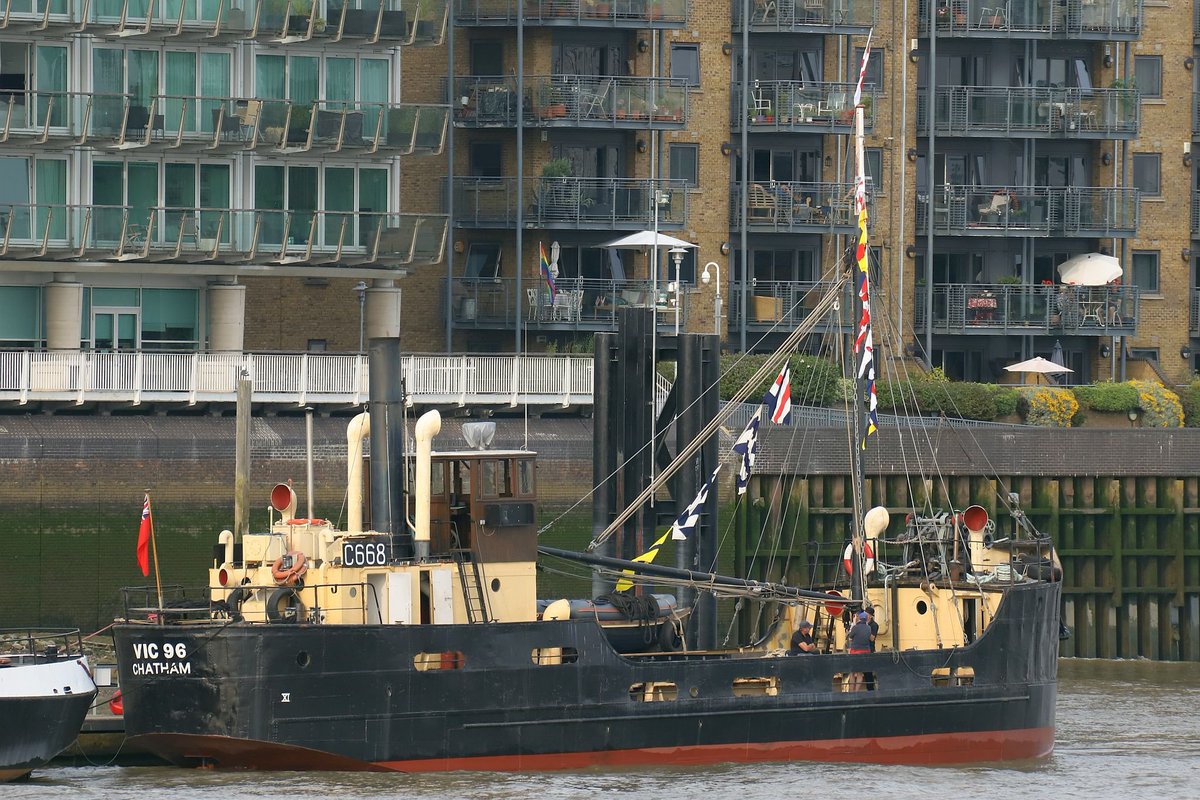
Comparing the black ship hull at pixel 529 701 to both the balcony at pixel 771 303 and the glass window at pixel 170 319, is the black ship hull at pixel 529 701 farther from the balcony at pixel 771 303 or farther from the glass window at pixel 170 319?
the balcony at pixel 771 303

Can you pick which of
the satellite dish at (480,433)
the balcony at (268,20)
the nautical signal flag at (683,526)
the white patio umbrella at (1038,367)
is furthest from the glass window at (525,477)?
the white patio umbrella at (1038,367)

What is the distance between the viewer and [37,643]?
4088 cm

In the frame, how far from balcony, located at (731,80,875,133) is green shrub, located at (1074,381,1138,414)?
8908 mm

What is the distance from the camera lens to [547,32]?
58.4 meters

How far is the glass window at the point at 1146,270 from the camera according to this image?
63.9 meters

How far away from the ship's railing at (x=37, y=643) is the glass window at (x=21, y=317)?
37.1 feet

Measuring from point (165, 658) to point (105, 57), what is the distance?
24.1 metres

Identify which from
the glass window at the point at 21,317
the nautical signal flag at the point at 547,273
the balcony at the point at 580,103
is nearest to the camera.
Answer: the glass window at the point at 21,317

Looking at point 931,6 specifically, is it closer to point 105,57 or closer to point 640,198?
point 640,198

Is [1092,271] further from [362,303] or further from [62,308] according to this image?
[62,308]

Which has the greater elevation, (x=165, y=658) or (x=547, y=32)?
(x=547, y=32)

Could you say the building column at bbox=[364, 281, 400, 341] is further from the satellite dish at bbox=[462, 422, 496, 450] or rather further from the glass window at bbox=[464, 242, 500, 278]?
the satellite dish at bbox=[462, 422, 496, 450]

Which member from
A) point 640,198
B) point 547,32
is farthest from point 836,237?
point 547,32

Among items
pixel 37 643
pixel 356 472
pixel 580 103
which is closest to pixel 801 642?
pixel 356 472
